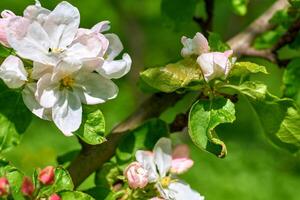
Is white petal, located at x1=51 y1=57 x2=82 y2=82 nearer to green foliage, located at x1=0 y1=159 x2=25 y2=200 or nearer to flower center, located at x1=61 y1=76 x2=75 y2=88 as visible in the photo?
flower center, located at x1=61 y1=76 x2=75 y2=88

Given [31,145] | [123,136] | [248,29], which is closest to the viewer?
[123,136]

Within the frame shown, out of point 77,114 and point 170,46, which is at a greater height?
point 77,114

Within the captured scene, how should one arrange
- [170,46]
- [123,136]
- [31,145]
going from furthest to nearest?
[170,46], [31,145], [123,136]

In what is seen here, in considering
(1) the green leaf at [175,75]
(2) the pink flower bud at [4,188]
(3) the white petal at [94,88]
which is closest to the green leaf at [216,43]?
(1) the green leaf at [175,75]

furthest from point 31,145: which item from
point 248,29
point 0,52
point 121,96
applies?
point 0,52

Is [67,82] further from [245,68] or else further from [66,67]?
[245,68]

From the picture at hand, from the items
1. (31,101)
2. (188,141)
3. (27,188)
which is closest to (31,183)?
(27,188)

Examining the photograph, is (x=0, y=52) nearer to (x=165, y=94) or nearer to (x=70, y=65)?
(x=70, y=65)
